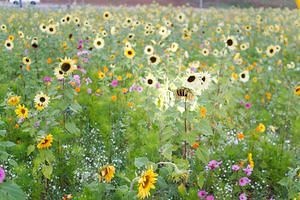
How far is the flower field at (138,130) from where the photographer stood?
2861 mm

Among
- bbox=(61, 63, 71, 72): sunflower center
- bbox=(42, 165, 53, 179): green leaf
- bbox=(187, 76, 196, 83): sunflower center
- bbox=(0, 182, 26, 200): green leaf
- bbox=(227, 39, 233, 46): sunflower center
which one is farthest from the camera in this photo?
bbox=(227, 39, 233, 46): sunflower center

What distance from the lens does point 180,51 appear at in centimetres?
668

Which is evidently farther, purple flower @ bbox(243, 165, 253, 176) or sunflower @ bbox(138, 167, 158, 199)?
purple flower @ bbox(243, 165, 253, 176)

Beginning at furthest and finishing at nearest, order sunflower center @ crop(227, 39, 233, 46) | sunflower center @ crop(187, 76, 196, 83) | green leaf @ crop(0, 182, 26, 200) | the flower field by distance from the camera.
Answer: sunflower center @ crop(227, 39, 233, 46) < the flower field < sunflower center @ crop(187, 76, 196, 83) < green leaf @ crop(0, 182, 26, 200)

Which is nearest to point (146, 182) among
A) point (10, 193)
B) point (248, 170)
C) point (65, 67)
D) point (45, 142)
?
point (10, 193)

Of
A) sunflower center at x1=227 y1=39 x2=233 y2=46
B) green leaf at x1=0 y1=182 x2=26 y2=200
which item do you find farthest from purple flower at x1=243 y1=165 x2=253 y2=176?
sunflower center at x1=227 y1=39 x2=233 y2=46

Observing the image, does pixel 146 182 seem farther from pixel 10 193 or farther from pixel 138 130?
pixel 138 130

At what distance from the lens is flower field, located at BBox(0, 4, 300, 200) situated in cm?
286

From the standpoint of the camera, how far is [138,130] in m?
3.88

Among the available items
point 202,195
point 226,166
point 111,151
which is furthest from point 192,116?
point 111,151

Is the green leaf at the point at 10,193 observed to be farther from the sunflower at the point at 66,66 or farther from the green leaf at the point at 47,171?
the sunflower at the point at 66,66

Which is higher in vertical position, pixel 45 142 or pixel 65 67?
pixel 65 67

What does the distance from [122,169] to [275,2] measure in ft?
53.8

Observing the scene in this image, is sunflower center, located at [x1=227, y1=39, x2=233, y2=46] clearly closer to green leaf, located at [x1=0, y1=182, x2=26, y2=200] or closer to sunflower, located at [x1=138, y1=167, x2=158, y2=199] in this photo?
sunflower, located at [x1=138, y1=167, x2=158, y2=199]
